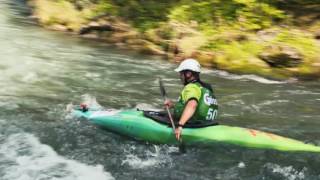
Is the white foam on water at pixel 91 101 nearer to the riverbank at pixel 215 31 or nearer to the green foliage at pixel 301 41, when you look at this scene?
the riverbank at pixel 215 31

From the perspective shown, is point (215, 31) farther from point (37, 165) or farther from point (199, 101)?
point (37, 165)

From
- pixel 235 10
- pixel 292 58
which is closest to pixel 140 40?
pixel 235 10

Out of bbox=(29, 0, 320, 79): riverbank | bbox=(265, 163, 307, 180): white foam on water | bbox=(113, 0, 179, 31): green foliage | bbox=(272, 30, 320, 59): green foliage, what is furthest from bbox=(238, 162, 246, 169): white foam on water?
bbox=(113, 0, 179, 31): green foliage

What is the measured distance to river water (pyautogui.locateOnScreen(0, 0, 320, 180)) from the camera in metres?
6.94

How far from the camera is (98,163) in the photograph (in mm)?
7051

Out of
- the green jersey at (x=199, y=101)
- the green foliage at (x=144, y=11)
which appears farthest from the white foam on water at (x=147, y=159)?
the green foliage at (x=144, y=11)

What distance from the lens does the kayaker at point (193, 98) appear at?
7.39m

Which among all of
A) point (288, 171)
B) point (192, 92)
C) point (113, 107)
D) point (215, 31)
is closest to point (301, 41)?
point (215, 31)

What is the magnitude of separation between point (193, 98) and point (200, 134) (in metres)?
0.56

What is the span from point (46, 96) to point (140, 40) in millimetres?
7487

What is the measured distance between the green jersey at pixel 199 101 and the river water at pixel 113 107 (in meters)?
0.46

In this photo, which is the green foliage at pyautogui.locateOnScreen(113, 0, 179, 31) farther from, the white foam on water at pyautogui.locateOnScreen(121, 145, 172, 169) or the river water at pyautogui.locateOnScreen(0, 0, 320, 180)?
the white foam on water at pyautogui.locateOnScreen(121, 145, 172, 169)

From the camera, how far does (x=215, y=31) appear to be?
16422mm

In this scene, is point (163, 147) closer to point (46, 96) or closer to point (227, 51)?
point (46, 96)
